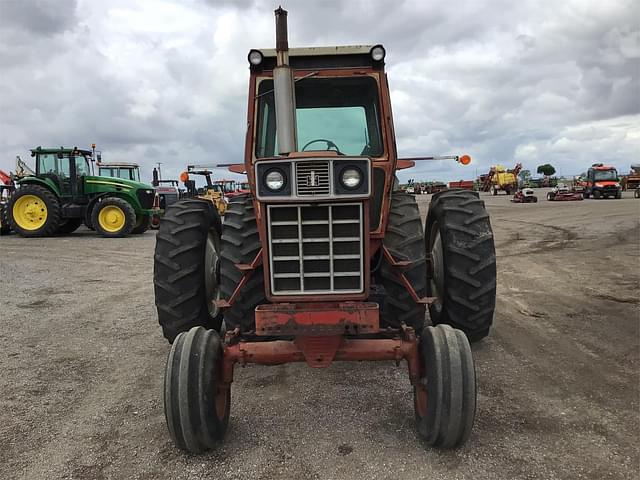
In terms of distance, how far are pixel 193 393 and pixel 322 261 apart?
1032 mm

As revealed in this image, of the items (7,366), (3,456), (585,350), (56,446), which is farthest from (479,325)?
(7,366)

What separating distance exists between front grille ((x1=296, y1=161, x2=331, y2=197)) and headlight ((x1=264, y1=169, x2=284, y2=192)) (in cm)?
9

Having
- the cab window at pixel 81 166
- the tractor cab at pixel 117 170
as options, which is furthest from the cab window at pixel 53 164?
the tractor cab at pixel 117 170

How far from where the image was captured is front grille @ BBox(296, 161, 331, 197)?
2.72 m

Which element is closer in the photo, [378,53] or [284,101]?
[284,101]

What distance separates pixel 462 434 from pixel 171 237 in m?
2.70

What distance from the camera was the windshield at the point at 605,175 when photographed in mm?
33406

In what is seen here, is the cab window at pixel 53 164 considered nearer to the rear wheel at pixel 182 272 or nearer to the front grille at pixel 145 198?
the front grille at pixel 145 198

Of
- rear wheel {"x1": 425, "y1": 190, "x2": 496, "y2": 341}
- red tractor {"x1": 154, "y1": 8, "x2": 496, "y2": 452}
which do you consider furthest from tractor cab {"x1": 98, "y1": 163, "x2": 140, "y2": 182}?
rear wheel {"x1": 425, "y1": 190, "x2": 496, "y2": 341}

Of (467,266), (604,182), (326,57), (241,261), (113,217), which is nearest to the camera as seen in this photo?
(241,261)

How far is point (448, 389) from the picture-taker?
2730mm

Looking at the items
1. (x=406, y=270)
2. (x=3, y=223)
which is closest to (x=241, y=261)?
(x=406, y=270)

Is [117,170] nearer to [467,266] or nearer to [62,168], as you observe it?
[62,168]

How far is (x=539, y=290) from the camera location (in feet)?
23.2
